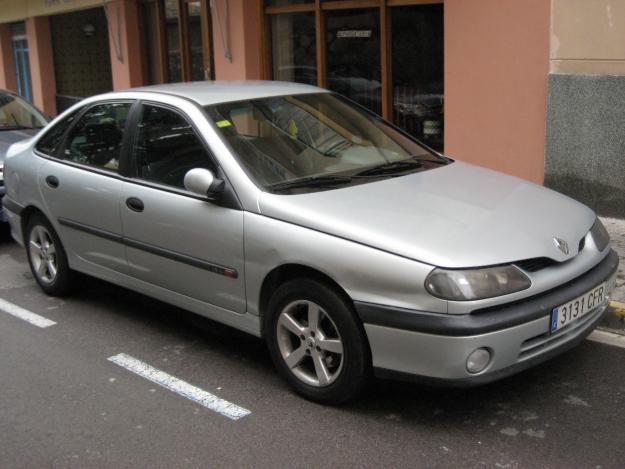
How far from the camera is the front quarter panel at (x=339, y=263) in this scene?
12.4ft

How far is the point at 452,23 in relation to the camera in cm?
876

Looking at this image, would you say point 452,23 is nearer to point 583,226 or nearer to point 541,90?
point 541,90

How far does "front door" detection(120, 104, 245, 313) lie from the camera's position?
4.60 m

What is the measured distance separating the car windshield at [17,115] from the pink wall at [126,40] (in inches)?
174

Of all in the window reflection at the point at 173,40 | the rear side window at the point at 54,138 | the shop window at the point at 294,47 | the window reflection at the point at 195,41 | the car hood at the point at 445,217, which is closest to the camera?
the car hood at the point at 445,217

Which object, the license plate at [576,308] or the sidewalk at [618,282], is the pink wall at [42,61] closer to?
the sidewalk at [618,282]

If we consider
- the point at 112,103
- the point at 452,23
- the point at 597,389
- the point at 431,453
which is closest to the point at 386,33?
the point at 452,23

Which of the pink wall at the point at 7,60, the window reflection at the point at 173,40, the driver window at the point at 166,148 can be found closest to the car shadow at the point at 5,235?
the driver window at the point at 166,148

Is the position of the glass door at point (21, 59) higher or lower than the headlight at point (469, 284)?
higher

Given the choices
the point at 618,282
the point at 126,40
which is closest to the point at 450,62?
the point at 618,282

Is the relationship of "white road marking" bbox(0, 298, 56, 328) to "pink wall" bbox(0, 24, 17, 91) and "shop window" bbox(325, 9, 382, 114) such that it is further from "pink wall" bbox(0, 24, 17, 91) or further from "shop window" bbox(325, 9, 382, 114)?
"pink wall" bbox(0, 24, 17, 91)

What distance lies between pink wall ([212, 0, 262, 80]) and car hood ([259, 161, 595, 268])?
23.6ft

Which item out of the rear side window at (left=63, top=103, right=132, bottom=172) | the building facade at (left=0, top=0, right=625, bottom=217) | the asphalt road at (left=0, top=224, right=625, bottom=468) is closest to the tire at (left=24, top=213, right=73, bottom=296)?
the rear side window at (left=63, top=103, right=132, bottom=172)

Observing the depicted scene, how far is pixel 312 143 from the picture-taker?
505 cm
